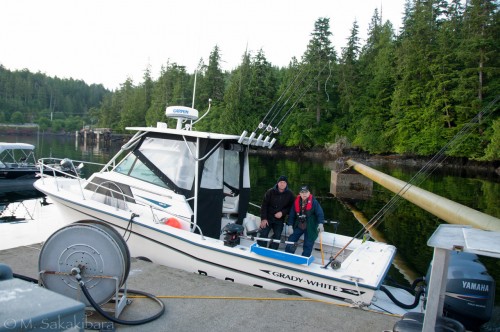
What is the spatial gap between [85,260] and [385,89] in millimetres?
58261

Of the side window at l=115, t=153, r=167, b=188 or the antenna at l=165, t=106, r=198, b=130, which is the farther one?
the antenna at l=165, t=106, r=198, b=130

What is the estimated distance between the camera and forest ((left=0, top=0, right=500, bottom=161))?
43.7 meters

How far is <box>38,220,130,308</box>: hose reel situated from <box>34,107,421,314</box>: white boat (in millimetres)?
2552

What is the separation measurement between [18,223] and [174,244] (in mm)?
8770

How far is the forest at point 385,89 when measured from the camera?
43.7 metres

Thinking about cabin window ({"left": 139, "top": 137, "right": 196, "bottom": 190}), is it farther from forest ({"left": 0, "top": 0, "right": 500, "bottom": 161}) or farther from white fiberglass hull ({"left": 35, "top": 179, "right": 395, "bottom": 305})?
forest ({"left": 0, "top": 0, "right": 500, "bottom": 161})

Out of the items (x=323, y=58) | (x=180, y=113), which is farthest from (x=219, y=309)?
(x=323, y=58)

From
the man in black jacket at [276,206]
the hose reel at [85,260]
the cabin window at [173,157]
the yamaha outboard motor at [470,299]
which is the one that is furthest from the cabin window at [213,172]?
the yamaha outboard motor at [470,299]

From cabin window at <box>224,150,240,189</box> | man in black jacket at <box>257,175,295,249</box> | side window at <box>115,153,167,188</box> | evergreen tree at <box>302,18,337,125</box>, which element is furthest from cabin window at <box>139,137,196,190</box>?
evergreen tree at <box>302,18,337,125</box>

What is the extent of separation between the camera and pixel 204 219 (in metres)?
7.15

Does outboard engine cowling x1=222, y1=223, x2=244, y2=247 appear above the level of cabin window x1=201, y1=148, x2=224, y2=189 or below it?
below

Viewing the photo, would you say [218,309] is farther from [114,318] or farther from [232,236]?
[232,236]

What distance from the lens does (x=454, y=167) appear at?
4262 centimetres

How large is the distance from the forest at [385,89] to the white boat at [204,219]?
2681cm
